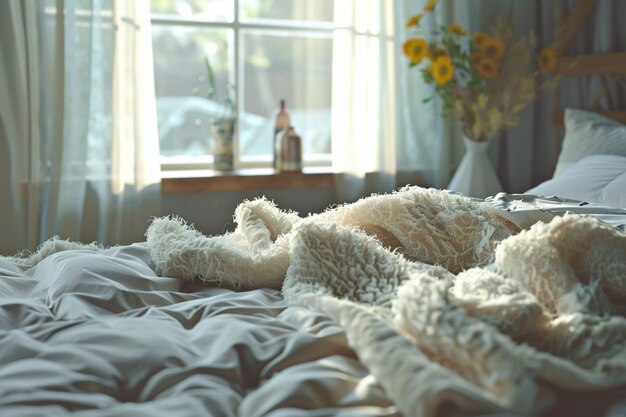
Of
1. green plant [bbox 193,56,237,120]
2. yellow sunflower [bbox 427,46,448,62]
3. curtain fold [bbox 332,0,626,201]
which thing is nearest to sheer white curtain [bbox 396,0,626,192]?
curtain fold [bbox 332,0,626,201]

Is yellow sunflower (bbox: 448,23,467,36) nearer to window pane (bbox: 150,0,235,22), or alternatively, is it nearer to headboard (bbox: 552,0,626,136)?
headboard (bbox: 552,0,626,136)

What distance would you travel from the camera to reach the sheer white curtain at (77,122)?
3098 mm

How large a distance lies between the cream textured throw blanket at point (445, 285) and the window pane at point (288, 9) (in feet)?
6.55

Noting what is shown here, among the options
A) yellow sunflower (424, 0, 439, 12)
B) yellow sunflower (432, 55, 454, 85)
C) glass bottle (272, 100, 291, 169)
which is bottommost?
glass bottle (272, 100, 291, 169)

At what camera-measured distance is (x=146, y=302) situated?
145cm

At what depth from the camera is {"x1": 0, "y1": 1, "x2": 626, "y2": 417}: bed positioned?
96 centimetres

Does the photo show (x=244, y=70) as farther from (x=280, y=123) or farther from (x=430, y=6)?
(x=430, y=6)

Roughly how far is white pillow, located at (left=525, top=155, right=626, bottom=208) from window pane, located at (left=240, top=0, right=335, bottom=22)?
4.87 feet

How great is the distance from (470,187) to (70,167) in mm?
1728

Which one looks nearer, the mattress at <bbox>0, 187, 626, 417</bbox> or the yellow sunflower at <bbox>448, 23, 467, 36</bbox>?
the mattress at <bbox>0, 187, 626, 417</bbox>

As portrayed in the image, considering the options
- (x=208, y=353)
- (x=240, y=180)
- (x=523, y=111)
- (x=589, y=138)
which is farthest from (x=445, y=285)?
(x=523, y=111)

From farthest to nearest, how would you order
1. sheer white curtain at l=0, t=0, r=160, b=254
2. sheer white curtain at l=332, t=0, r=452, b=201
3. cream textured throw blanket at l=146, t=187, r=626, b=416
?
sheer white curtain at l=332, t=0, r=452, b=201 < sheer white curtain at l=0, t=0, r=160, b=254 < cream textured throw blanket at l=146, t=187, r=626, b=416

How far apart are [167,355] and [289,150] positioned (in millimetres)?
2506

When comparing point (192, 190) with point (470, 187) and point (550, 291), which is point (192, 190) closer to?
point (470, 187)
